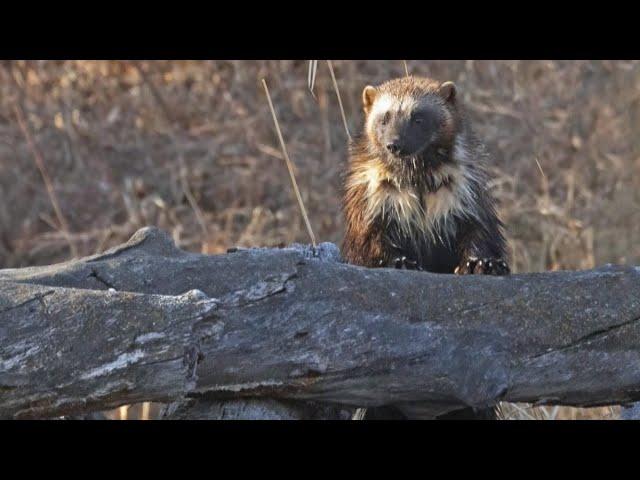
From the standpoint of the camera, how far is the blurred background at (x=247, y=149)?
980 cm

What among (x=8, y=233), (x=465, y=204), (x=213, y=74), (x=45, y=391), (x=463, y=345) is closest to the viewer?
(x=45, y=391)

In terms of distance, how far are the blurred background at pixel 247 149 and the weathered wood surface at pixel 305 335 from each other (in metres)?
6.14

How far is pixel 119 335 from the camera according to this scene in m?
2.89

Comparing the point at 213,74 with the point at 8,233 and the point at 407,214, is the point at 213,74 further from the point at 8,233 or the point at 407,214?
the point at 407,214


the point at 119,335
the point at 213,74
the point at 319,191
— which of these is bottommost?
the point at 319,191

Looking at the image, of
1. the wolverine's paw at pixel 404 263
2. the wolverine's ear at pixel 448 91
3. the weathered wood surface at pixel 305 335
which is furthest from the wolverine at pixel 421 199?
the weathered wood surface at pixel 305 335

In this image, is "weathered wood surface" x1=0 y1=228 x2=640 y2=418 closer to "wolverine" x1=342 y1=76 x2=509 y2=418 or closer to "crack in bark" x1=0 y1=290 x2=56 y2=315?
"crack in bark" x1=0 y1=290 x2=56 y2=315

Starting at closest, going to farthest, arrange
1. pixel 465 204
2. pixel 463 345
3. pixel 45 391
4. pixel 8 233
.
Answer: pixel 45 391
pixel 463 345
pixel 465 204
pixel 8 233

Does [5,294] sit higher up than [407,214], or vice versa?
[5,294]

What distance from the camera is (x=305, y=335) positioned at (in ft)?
9.87

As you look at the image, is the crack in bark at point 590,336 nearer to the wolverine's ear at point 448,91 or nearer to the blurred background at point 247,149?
the wolverine's ear at point 448,91

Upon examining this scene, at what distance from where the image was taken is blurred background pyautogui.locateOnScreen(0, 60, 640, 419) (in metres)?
9.80

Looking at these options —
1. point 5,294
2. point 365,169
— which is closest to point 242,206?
point 365,169

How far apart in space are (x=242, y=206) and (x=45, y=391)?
7409mm
